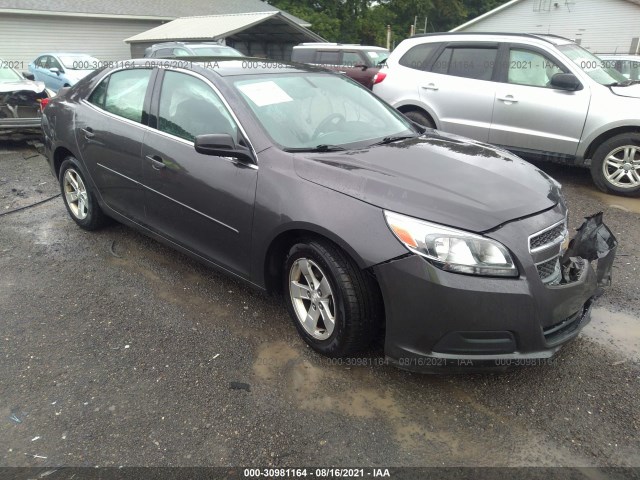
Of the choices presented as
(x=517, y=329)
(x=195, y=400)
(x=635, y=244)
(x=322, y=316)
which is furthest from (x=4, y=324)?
(x=635, y=244)

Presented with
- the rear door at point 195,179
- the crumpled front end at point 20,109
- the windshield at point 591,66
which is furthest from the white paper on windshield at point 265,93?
the crumpled front end at point 20,109

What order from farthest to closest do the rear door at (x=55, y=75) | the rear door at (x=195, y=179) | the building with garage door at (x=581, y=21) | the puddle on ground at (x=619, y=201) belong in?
the building with garage door at (x=581, y=21), the rear door at (x=55, y=75), the puddle on ground at (x=619, y=201), the rear door at (x=195, y=179)

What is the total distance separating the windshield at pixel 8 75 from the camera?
9.16 m

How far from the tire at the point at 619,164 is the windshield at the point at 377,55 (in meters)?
7.63

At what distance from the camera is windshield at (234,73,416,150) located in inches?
130

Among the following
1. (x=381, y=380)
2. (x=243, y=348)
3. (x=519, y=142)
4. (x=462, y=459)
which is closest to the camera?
(x=462, y=459)

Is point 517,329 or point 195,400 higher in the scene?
point 517,329

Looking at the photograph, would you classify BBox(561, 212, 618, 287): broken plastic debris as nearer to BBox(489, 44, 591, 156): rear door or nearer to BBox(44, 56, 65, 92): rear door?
BBox(489, 44, 591, 156): rear door

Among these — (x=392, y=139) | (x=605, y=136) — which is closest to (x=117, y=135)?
(x=392, y=139)

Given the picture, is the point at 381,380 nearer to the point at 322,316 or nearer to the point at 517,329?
the point at 322,316

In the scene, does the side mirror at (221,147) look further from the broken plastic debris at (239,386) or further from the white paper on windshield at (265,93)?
the broken plastic debris at (239,386)

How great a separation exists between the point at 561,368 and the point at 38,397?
292 cm

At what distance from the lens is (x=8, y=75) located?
937 cm

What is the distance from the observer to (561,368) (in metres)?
2.91
